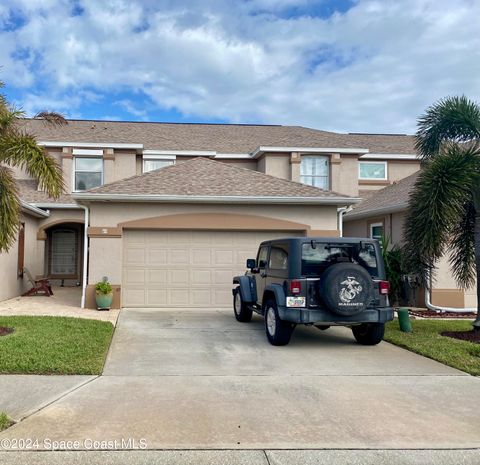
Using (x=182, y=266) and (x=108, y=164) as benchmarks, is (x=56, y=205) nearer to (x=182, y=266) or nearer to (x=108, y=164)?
(x=108, y=164)

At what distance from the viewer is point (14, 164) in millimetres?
9867

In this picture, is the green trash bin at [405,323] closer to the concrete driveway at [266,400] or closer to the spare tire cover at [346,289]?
the concrete driveway at [266,400]

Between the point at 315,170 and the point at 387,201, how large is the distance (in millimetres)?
5266

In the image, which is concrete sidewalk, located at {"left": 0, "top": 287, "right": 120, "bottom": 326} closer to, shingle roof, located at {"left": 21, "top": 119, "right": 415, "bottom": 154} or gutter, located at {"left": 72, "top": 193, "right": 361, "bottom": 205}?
gutter, located at {"left": 72, "top": 193, "right": 361, "bottom": 205}

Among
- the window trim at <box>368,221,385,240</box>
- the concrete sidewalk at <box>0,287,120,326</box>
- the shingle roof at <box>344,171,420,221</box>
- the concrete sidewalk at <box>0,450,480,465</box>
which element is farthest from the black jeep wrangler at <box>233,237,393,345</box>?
the window trim at <box>368,221,385,240</box>

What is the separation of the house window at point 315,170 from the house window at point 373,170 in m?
2.26

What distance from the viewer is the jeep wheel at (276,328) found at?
Result: 28.7 ft

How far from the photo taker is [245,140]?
23.7 m

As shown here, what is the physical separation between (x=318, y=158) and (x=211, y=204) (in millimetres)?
9056

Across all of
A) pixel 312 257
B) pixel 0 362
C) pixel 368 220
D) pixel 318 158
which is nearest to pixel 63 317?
pixel 0 362

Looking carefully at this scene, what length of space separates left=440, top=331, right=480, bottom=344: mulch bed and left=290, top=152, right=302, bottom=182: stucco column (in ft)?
38.8

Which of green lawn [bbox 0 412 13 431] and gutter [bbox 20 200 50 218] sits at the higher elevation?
gutter [bbox 20 200 50 218]

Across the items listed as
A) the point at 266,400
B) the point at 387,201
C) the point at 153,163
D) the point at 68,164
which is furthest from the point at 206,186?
the point at 266,400

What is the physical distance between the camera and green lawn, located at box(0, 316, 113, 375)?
22.7 ft
